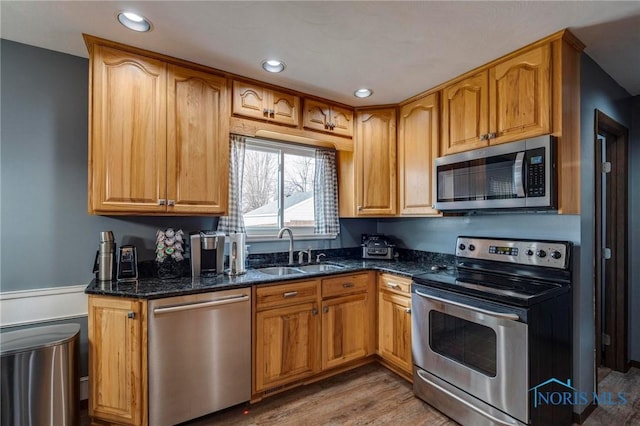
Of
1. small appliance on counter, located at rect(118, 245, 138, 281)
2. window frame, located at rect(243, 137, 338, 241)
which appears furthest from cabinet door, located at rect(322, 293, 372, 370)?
small appliance on counter, located at rect(118, 245, 138, 281)

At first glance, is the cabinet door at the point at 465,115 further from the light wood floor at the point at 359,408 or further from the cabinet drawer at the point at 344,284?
the light wood floor at the point at 359,408

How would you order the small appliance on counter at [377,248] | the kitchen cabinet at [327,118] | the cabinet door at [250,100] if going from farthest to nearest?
1. the small appliance on counter at [377,248]
2. the kitchen cabinet at [327,118]
3. the cabinet door at [250,100]

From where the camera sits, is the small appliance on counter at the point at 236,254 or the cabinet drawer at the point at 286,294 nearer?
the cabinet drawer at the point at 286,294

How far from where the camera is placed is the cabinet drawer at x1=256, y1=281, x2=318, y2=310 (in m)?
2.17

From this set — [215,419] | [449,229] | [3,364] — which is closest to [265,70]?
[449,229]

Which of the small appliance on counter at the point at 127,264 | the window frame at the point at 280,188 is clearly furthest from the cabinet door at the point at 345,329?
the small appliance on counter at the point at 127,264

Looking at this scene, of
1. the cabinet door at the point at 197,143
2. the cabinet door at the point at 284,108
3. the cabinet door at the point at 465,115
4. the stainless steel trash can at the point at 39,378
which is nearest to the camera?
the stainless steel trash can at the point at 39,378

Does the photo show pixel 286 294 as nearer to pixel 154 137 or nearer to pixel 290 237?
pixel 290 237

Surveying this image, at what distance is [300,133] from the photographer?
107 inches

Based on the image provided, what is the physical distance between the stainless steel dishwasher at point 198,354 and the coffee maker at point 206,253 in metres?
0.37

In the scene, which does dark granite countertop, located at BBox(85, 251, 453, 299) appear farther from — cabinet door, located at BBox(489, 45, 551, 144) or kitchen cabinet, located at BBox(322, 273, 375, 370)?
cabinet door, located at BBox(489, 45, 551, 144)

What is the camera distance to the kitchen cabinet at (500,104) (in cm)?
191

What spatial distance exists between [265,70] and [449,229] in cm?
212

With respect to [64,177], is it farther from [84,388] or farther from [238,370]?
[238,370]
